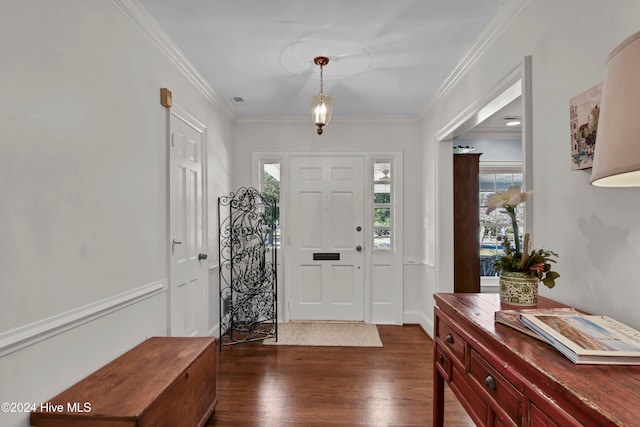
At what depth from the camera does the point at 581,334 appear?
3.27ft

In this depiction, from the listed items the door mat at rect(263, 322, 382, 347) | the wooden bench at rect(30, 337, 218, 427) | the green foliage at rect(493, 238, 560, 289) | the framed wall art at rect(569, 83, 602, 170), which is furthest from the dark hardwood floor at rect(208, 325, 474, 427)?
the framed wall art at rect(569, 83, 602, 170)

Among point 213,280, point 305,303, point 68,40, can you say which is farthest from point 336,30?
point 305,303

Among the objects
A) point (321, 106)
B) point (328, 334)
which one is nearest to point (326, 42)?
point (321, 106)

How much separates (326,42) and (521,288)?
199 cm

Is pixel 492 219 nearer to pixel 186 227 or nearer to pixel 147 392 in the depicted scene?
pixel 186 227

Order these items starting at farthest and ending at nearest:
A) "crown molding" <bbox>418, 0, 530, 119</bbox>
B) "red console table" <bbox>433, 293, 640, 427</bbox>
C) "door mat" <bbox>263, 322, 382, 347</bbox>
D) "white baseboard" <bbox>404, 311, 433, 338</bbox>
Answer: "white baseboard" <bbox>404, 311, 433, 338</bbox> < "door mat" <bbox>263, 322, 382, 347</bbox> < "crown molding" <bbox>418, 0, 530, 119</bbox> < "red console table" <bbox>433, 293, 640, 427</bbox>

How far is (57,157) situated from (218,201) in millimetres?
2122

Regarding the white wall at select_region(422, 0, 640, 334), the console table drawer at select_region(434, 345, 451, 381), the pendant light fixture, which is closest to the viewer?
the white wall at select_region(422, 0, 640, 334)

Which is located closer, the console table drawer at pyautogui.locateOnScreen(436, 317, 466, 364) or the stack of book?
the stack of book

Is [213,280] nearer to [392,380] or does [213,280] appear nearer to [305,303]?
[305,303]

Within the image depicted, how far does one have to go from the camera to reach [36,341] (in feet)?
4.32

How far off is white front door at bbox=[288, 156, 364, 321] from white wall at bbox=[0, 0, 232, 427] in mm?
2026

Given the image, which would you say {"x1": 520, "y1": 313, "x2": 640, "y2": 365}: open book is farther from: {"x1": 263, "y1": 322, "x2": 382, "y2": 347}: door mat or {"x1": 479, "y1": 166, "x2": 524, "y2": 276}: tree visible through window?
{"x1": 479, "y1": 166, "x2": 524, "y2": 276}: tree visible through window

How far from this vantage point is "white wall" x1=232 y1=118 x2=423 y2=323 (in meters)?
4.11
